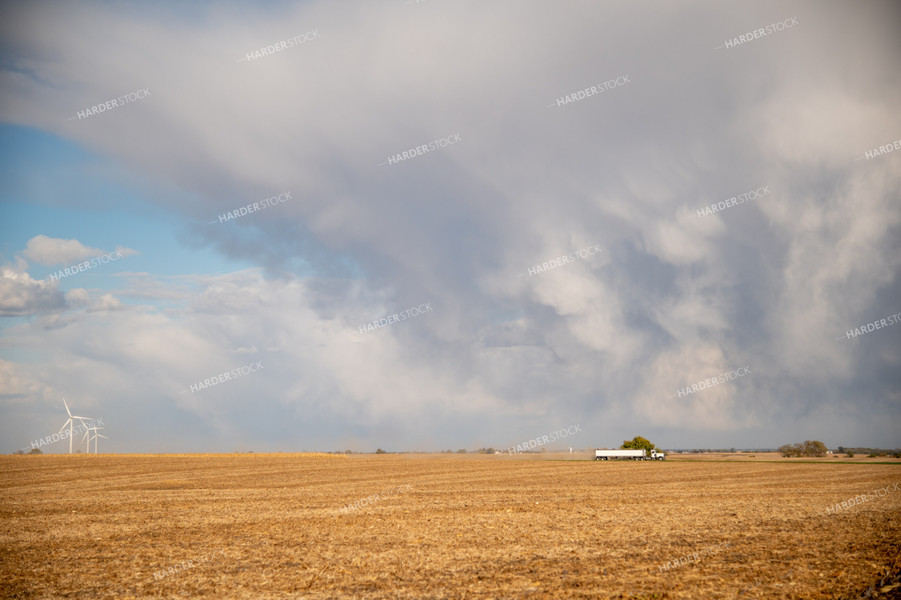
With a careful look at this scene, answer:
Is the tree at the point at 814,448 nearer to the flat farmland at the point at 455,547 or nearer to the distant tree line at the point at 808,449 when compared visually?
the distant tree line at the point at 808,449

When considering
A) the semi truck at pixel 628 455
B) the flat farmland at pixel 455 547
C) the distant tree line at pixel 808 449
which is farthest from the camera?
the distant tree line at pixel 808 449

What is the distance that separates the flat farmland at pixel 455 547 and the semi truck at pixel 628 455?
108 m

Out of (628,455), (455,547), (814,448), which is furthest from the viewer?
(814,448)

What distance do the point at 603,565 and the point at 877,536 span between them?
1242 centimetres

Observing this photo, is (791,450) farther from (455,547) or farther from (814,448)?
(455,547)

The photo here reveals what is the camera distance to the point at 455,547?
20047mm

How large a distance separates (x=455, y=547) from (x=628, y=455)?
433ft

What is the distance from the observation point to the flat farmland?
49.4 ft

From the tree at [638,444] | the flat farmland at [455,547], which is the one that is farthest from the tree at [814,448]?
the flat farmland at [455,547]

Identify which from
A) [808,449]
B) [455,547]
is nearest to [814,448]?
[808,449]

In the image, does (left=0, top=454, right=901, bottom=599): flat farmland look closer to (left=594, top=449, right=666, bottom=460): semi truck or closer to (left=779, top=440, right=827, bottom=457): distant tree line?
(left=594, top=449, right=666, bottom=460): semi truck

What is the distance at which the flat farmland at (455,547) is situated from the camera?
15.1m

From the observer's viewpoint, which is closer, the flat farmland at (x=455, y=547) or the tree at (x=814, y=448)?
the flat farmland at (x=455, y=547)

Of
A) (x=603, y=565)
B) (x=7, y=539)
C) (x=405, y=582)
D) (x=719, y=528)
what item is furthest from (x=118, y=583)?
(x=719, y=528)
